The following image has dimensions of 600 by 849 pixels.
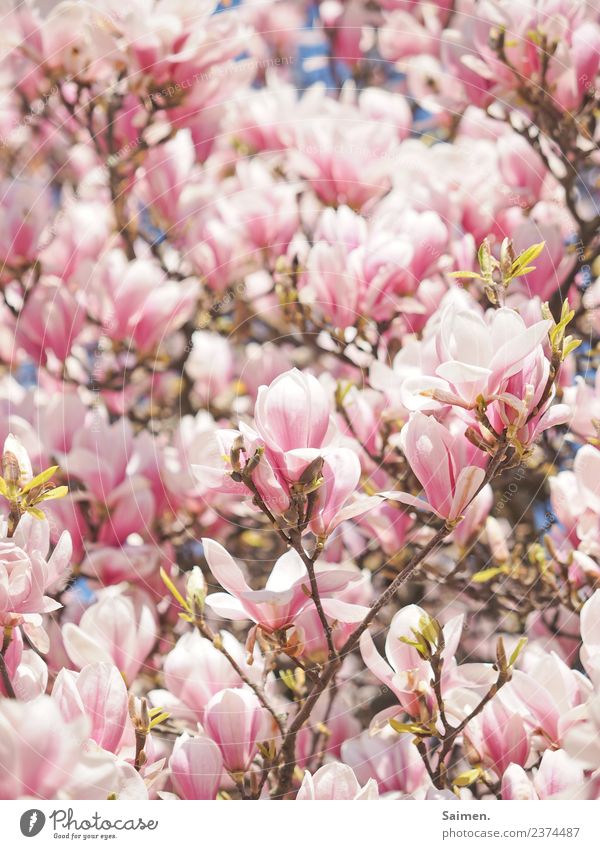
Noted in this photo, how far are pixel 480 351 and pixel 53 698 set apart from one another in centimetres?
35

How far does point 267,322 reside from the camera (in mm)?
888

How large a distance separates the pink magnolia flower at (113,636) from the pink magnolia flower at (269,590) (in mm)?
104

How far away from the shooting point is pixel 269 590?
0.51 metres

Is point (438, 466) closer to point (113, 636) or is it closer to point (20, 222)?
point (113, 636)

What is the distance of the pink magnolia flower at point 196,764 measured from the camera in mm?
552

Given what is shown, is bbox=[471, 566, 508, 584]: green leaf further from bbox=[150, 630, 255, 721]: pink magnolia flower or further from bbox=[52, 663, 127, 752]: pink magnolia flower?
bbox=[52, 663, 127, 752]: pink magnolia flower

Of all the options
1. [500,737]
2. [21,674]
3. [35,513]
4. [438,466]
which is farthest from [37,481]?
[500,737]

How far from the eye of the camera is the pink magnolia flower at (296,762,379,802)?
54 cm

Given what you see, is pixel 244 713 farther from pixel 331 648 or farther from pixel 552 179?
pixel 552 179

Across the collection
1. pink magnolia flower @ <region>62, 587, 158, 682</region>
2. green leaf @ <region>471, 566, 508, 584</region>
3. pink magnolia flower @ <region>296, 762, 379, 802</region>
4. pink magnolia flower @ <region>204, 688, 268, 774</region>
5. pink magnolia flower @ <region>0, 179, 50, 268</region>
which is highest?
pink magnolia flower @ <region>0, 179, 50, 268</region>

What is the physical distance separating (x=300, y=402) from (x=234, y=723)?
0.23m

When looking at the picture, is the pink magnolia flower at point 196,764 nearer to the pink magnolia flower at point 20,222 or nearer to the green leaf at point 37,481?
the green leaf at point 37,481

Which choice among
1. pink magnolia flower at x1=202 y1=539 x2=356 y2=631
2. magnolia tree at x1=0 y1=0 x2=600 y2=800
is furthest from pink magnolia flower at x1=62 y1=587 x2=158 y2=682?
pink magnolia flower at x1=202 y1=539 x2=356 y2=631

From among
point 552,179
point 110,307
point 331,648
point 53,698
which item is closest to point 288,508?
point 331,648
